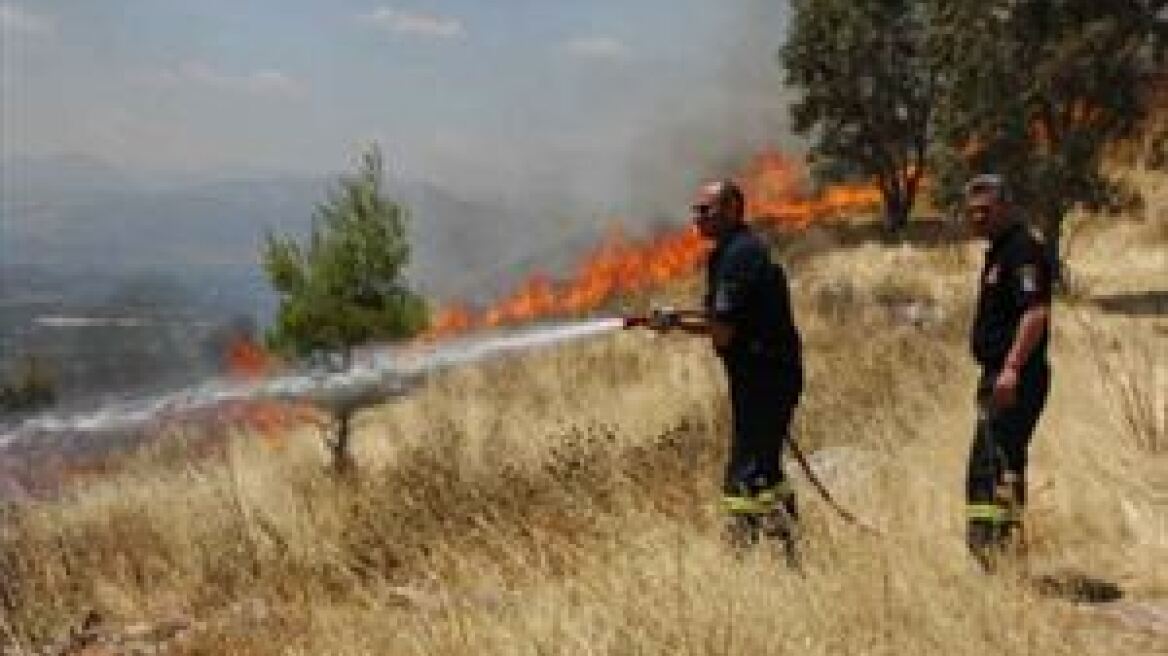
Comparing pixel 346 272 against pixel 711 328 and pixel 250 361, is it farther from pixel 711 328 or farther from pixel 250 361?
pixel 250 361

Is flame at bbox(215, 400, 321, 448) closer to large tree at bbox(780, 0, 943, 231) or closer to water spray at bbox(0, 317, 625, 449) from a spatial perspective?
water spray at bbox(0, 317, 625, 449)

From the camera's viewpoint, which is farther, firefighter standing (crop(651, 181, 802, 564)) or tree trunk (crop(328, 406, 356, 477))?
tree trunk (crop(328, 406, 356, 477))

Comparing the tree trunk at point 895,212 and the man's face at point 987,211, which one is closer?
the man's face at point 987,211

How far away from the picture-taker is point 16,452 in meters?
18.5

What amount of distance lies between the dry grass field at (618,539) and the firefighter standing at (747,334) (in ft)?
1.10

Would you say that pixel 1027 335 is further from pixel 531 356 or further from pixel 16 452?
pixel 531 356

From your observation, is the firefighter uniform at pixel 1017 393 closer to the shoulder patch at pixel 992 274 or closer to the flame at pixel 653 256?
the shoulder patch at pixel 992 274

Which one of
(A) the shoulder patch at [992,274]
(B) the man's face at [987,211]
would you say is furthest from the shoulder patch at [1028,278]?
(B) the man's face at [987,211]

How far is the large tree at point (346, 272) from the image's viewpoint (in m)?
19.5

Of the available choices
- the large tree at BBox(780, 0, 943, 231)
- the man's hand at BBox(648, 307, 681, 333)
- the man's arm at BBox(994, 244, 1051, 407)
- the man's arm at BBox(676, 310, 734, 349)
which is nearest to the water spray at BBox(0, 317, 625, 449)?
the man's hand at BBox(648, 307, 681, 333)

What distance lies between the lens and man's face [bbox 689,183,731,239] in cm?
761

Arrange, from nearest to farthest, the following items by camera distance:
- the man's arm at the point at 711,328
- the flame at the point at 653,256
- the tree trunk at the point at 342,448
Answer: the man's arm at the point at 711,328, the tree trunk at the point at 342,448, the flame at the point at 653,256

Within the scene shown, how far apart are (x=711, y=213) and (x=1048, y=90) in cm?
2194

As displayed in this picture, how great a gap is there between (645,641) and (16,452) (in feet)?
48.0
